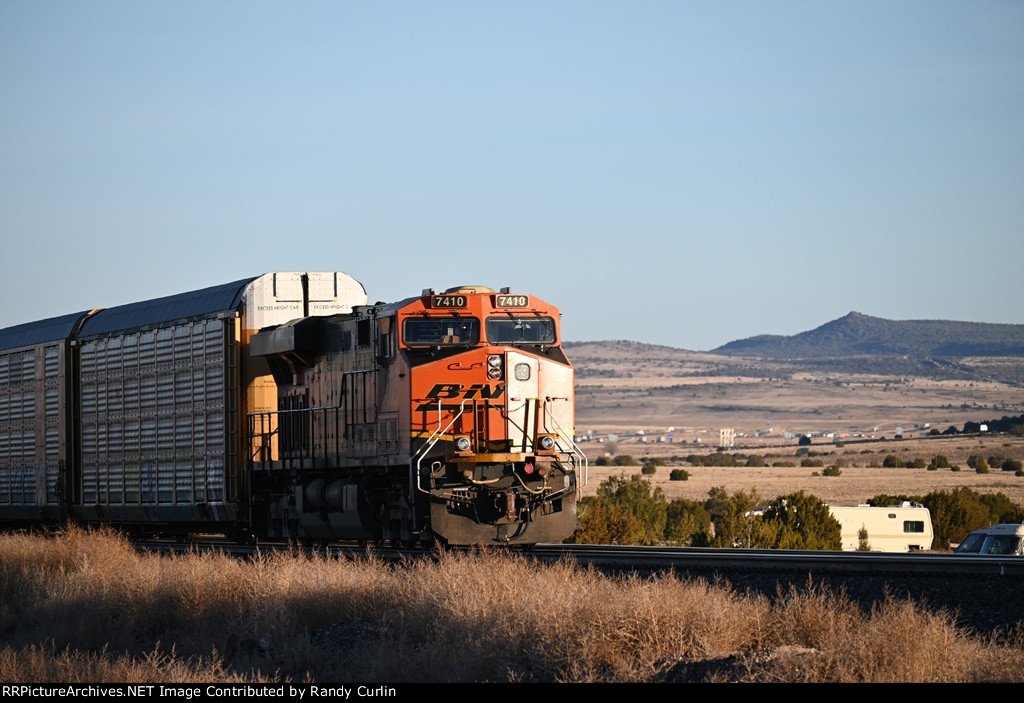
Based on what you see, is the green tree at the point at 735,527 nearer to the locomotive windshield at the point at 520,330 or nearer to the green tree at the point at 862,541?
the green tree at the point at 862,541

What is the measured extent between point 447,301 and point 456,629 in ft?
27.7

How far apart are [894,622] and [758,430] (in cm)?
17741

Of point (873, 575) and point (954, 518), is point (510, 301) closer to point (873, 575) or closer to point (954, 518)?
point (873, 575)

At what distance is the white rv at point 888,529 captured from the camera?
153ft

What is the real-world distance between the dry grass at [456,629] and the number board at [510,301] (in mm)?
4661

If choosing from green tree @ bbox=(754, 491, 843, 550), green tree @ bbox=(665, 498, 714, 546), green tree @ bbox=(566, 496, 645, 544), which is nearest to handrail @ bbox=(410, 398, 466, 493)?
green tree @ bbox=(566, 496, 645, 544)

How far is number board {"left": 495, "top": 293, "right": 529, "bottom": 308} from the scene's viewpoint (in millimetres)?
21531

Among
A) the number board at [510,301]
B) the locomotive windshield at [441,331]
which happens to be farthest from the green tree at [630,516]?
the locomotive windshield at [441,331]

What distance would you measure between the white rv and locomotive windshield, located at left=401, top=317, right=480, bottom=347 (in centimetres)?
2789

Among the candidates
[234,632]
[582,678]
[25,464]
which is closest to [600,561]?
[234,632]

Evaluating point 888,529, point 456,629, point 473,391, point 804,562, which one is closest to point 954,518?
point 888,529

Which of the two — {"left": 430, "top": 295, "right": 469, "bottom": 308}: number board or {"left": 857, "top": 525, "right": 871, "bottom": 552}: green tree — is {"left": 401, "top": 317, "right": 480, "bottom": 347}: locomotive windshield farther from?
{"left": 857, "top": 525, "right": 871, "bottom": 552}: green tree

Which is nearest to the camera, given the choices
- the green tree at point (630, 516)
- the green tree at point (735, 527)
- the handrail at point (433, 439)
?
the handrail at point (433, 439)
